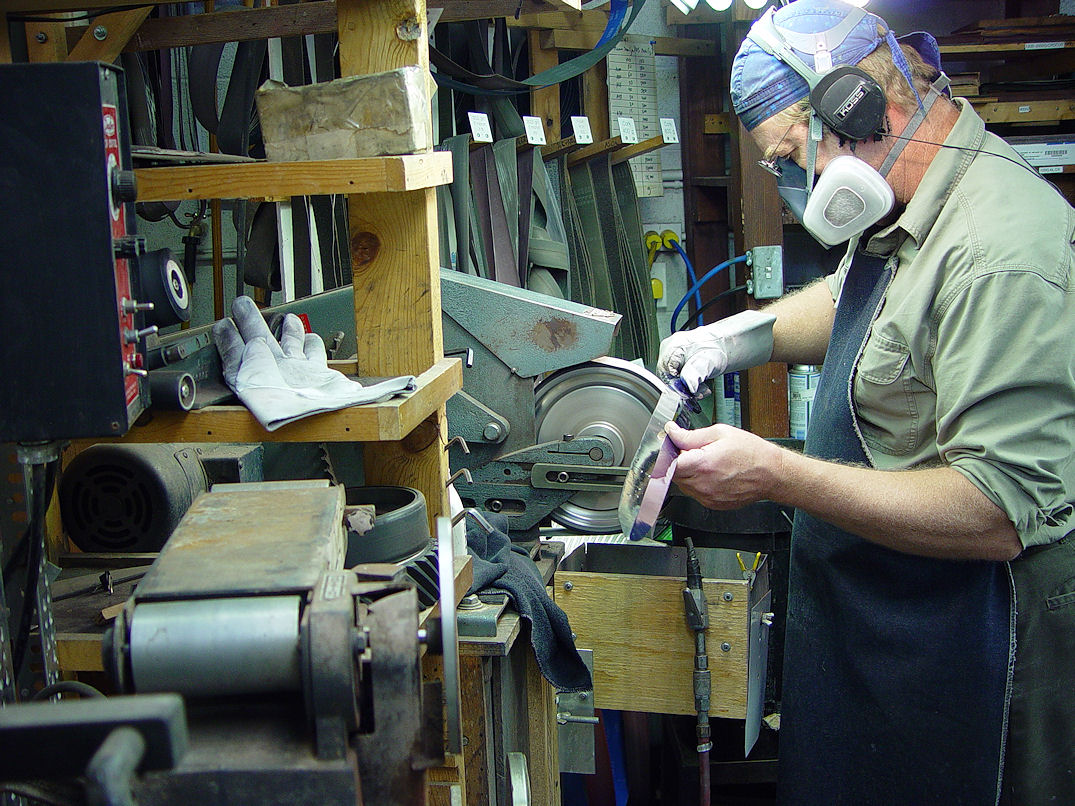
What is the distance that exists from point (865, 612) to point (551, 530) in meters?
1.03

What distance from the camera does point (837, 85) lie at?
1548 mm

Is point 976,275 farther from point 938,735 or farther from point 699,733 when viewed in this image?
point 699,733

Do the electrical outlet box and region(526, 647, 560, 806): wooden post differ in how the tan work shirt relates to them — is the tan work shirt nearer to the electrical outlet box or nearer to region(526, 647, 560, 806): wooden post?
region(526, 647, 560, 806): wooden post

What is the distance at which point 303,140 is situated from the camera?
4.08 ft

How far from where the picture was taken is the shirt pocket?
1533 millimetres

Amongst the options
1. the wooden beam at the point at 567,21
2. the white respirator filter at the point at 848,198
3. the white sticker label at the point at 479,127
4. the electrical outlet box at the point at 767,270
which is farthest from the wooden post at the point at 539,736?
the wooden beam at the point at 567,21

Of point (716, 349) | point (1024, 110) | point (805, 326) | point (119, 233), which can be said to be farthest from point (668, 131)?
point (119, 233)

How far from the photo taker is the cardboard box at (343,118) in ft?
4.04

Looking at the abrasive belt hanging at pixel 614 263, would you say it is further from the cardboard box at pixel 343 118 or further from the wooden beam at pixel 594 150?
the cardboard box at pixel 343 118

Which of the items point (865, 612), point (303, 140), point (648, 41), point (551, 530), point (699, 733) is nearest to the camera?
point (303, 140)

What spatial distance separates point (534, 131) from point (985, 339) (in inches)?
102

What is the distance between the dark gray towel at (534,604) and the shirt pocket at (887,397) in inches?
23.8

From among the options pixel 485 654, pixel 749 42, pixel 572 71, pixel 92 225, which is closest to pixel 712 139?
pixel 572 71

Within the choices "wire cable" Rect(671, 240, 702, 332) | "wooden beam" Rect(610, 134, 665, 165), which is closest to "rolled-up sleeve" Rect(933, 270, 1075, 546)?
"wooden beam" Rect(610, 134, 665, 165)
